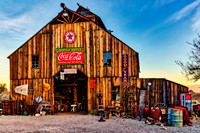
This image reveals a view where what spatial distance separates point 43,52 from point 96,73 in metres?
5.68

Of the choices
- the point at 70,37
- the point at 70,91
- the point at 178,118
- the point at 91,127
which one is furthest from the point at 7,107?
the point at 178,118

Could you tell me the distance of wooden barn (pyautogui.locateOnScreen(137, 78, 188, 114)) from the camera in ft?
61.3

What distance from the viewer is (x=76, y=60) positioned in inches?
818

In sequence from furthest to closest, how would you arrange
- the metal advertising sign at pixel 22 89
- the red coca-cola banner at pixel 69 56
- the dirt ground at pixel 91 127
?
the metal advertising sign at pixel 22 89, the red coca-cola banner at pixel 69 56, the dirt ground at pixel 91 127

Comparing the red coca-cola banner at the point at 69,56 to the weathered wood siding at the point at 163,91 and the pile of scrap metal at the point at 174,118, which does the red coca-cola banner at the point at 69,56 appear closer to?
the weathered wood siding at the point at 163,91

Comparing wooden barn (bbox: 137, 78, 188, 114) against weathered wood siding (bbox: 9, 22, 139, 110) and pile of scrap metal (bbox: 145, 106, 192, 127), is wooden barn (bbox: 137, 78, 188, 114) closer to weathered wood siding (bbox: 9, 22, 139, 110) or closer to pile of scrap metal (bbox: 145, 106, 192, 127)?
weathered wood siding (bbox: 9, 22, 139, 110)

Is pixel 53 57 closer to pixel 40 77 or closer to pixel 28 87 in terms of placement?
pixel 40 77

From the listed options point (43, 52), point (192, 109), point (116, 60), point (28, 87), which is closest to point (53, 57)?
point (43, 52)

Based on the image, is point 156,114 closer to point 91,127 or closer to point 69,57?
point 91,127

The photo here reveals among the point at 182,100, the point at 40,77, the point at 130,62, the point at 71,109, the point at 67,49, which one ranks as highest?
the point at 67,49

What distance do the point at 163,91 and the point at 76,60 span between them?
832cm

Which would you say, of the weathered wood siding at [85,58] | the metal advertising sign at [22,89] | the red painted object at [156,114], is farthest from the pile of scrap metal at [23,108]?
the red painted object at [156,114]

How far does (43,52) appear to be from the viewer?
848 inches

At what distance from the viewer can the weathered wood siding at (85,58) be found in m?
20.0
